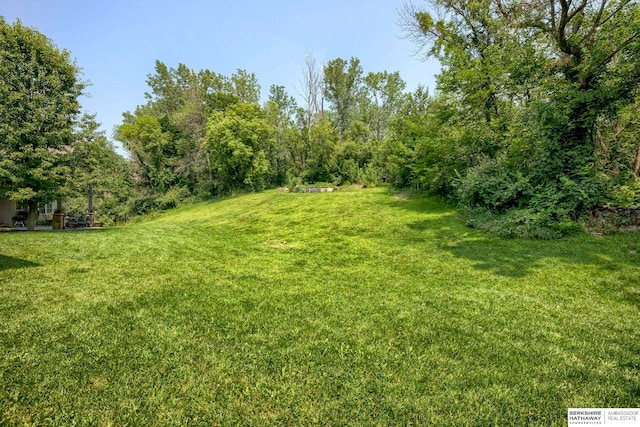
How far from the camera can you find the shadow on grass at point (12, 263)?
16.2ft


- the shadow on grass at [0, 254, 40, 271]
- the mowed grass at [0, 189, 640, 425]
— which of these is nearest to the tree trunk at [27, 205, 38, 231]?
the mowed grass at [0, 189, 640, 425]

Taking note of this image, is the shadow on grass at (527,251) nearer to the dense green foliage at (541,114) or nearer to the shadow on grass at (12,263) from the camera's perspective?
the dense green foliage at (541,114)

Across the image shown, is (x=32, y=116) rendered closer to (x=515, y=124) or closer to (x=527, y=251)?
(x=527, y=251)

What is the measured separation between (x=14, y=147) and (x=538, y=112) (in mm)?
15195

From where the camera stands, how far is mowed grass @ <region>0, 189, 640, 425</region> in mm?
2152

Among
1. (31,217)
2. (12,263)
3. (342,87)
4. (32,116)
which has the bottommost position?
(12,263)

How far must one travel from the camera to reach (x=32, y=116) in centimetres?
841

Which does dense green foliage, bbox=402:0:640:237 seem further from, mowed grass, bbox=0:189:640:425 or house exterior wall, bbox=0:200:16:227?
house exterior wall, bbox=0:200:16:227

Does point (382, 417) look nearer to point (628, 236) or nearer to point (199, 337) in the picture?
point (199, 337)

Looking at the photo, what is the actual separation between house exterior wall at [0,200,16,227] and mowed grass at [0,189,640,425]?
28.5ft

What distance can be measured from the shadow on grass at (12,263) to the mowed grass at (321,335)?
0.17 feet

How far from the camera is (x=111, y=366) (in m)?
2.53

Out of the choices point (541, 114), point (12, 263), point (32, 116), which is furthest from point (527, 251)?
point (32, 116)

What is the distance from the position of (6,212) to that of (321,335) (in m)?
16.4
